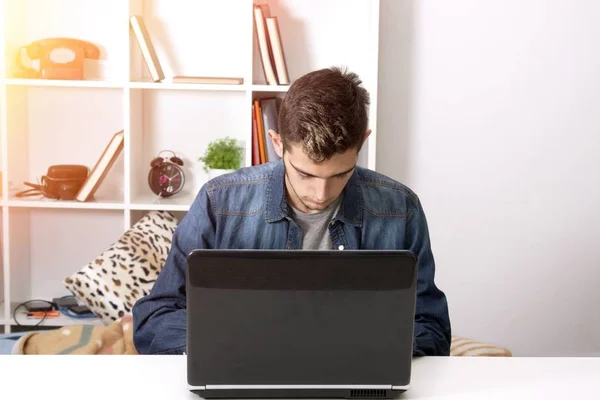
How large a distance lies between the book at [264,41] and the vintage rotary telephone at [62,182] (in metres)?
0.84

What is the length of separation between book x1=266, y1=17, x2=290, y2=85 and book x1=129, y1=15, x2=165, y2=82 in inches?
Result: 17.7

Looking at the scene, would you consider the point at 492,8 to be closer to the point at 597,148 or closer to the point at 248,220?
the point at 597,148

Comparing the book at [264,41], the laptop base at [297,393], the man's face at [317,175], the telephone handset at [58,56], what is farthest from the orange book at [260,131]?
the laptop base at [297,393]

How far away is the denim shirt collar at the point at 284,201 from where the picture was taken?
1845 millimetres

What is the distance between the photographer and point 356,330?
1.28 metres

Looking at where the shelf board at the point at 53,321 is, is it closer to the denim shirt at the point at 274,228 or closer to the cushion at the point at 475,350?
the cushion at the point at 475,350

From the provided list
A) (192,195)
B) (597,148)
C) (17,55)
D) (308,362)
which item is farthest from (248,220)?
(597,148)

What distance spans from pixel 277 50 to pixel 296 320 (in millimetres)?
2041

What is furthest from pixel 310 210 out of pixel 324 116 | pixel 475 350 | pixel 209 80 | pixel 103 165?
pixel 103 165

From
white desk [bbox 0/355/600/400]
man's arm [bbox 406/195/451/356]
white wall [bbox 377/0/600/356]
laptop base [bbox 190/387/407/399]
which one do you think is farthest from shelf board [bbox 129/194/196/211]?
laptop base [bbox 190/387/407/399]

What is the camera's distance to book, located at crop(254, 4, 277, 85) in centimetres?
312

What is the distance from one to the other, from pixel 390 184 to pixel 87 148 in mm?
1863

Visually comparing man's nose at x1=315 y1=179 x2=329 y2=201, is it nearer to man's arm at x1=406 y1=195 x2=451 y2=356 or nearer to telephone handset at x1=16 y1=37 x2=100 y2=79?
man's arm at x1=406 y1=195 x2=451 y2=356

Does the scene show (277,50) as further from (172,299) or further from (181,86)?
(172,299)
